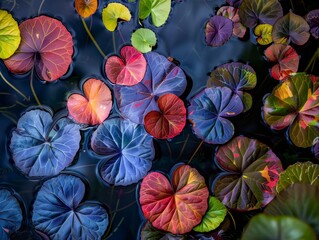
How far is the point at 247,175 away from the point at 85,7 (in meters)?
0.65

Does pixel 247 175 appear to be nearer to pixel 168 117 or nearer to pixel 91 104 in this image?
pixel 168 117

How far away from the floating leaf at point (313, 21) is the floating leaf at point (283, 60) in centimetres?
10

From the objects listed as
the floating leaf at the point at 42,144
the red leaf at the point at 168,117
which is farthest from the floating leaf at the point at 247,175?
the floating leaf at the point at 42,144

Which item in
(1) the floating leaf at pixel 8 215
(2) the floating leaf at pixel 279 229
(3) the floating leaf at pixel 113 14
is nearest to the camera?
(2) the floating leaf at pixel 279 229

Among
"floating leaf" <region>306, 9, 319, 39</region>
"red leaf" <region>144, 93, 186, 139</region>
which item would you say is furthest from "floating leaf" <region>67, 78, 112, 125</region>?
"floating leaf" <region>306, 9, 319, 39</region>

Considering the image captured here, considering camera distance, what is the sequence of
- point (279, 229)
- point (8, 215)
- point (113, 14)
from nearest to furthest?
point (279, 229) → point (8, 215) → point (113, 14)

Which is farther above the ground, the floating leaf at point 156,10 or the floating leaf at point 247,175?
the floating leaf at point 156,10

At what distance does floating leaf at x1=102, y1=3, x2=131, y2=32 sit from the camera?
0.99 m

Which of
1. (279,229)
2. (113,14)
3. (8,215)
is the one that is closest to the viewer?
(279,229)

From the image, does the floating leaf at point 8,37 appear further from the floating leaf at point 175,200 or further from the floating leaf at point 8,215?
the floating leaf at point 175,200

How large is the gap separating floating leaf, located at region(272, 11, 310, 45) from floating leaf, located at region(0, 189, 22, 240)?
85 centimetres

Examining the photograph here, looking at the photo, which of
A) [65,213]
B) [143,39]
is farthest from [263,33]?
[65,213]

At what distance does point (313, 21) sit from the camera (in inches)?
40.8

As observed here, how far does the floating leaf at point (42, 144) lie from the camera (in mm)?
920
